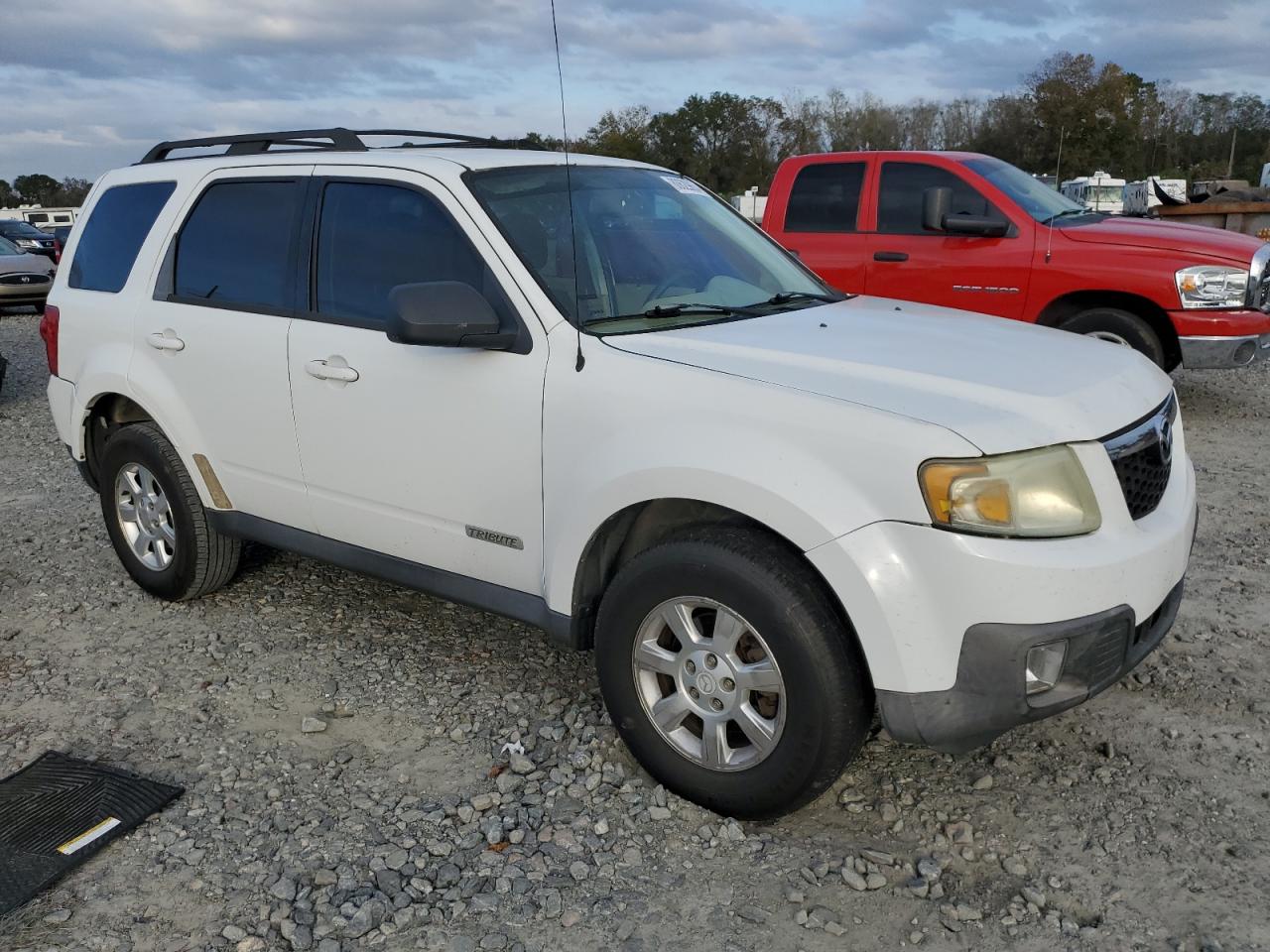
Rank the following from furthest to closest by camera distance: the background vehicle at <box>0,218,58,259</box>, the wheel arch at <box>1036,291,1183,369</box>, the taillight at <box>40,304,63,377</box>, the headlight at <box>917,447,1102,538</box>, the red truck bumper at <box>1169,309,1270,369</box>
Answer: the background vehicle at <box>0,218,58,259</box> < the wheel arch at <box>1036,291,1183,369</box> < the red truck bumper at <box>1169,309,1270,369</box> < the taillight at <box>40,304,63,377</box> < the headlight at <box>917,447,1102,538</box>

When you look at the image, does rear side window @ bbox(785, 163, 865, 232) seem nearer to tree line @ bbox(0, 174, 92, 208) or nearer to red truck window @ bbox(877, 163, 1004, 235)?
red truck window @ bbox(877, 163, 1004, 235)

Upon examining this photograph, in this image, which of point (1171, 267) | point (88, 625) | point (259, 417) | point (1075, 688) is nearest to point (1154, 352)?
point (1171, 267)

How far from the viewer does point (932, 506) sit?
2.60m

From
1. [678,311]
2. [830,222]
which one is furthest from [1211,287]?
[678,311]

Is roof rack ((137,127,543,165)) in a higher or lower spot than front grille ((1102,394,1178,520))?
higher

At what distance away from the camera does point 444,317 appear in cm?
319

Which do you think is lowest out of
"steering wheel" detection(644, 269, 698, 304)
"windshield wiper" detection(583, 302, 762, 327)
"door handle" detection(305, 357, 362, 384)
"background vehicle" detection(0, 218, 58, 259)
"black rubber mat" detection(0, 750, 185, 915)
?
"black rubber mat" detection(0, 750, 185, 915)

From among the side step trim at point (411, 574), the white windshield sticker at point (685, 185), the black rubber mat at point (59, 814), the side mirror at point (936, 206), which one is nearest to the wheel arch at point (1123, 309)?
the side mirror at point (936, 206)

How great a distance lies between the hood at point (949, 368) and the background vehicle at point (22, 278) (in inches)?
685

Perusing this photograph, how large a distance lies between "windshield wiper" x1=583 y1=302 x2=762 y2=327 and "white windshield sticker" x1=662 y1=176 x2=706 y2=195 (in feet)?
2.71

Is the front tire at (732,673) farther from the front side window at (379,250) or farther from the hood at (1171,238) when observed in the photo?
the hood at (1171,238)

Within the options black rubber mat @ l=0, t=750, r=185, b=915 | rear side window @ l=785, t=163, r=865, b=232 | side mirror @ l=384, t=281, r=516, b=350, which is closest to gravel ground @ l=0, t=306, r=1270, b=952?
black rubber mat @ l=0, t=750, r=185, b=915

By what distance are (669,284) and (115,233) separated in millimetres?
2739

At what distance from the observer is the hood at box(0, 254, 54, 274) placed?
17.6 m
